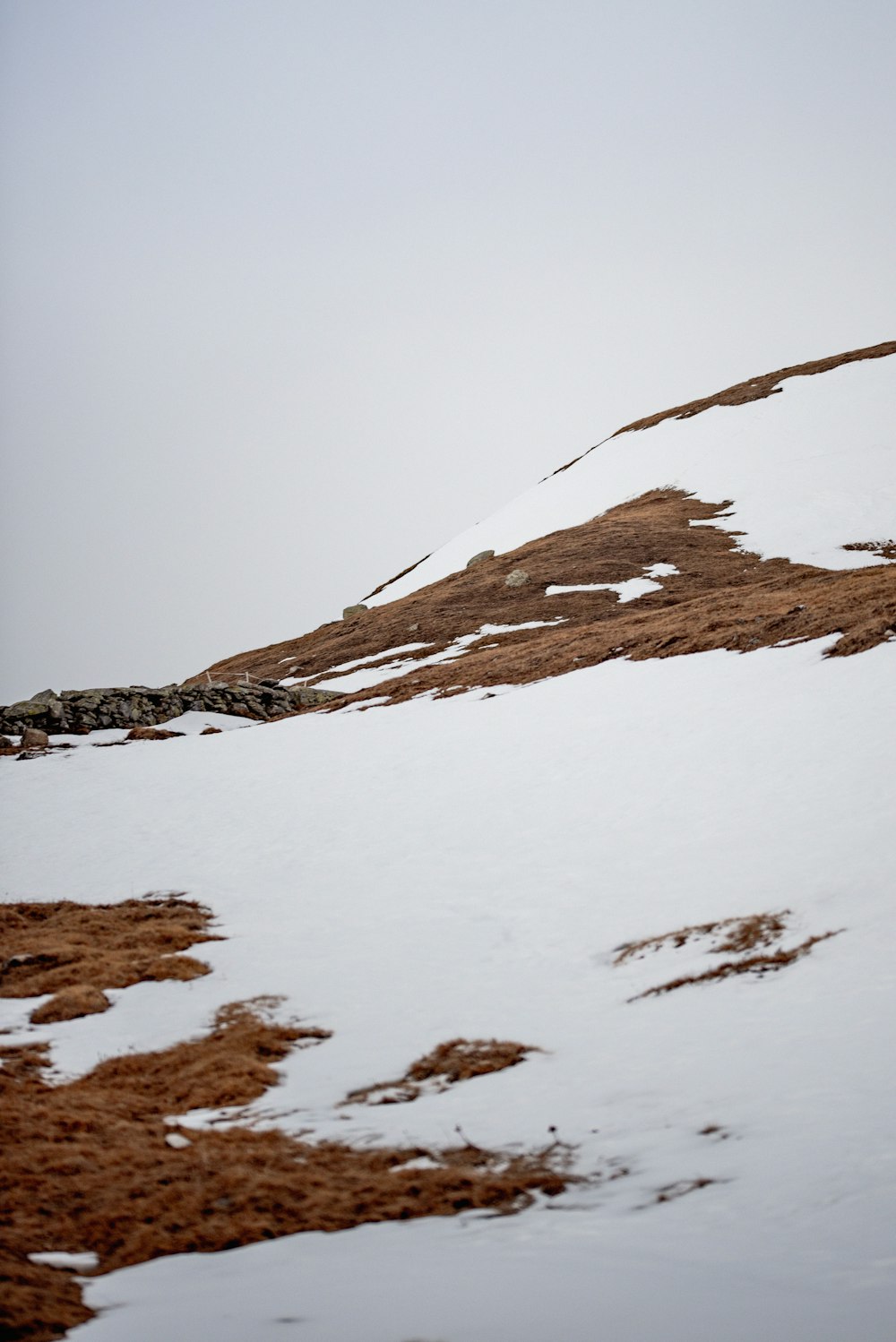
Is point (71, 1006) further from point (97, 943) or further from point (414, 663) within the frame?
point (414, 663)

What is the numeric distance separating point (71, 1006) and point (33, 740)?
83.5 ft

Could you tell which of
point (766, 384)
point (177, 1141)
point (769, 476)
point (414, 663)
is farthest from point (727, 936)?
point (766, 384)

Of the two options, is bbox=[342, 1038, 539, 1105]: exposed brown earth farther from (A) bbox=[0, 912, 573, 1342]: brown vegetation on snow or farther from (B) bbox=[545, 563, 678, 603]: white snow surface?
(B) bbox=[545, 563, 678, 603]: white snow surface

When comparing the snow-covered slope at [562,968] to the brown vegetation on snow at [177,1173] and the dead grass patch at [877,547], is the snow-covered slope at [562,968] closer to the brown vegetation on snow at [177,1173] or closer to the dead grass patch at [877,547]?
the brown vegetation on snow at [177,1173]

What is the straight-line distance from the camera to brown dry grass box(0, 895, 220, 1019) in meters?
14.3

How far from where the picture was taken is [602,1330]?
Answer: 5141 mm

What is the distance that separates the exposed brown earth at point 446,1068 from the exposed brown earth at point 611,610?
1412 centimetres

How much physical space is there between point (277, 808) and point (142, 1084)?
12.6 m

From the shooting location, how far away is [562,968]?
12.9 m

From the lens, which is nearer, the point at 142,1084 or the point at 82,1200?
the point at 82,1200

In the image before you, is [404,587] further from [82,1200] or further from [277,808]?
[82,1200]

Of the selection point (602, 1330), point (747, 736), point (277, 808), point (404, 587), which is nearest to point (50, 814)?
point (277, 808)

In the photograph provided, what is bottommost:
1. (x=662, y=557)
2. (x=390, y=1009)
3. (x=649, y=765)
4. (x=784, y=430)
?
(x=390, y=1009)

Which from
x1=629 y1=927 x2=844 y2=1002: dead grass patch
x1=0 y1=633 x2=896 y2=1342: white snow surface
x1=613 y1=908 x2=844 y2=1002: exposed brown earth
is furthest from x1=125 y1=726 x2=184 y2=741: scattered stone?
x1=629 y1=927 x2=844 y2=1002: dead grass patch
